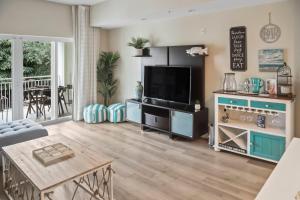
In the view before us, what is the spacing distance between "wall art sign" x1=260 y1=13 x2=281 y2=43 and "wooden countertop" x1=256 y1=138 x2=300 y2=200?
2.47 metres

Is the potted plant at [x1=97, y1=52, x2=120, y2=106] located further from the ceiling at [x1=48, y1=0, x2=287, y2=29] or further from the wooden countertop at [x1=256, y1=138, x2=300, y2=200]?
the wooden countertop at [x1=256, y1=138, x2=300, y2=200]

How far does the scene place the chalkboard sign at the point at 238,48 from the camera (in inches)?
145

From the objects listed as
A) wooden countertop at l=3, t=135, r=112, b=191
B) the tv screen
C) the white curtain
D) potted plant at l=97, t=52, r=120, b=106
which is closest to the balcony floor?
the white curtain

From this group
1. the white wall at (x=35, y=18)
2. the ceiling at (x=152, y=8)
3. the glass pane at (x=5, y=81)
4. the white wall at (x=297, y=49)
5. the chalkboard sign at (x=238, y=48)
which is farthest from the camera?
the glass pane at (x=5, y=81)

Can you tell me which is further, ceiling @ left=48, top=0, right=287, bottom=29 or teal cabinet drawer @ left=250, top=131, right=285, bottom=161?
ceiling @ left=48, top=0, right=287, bottom=29

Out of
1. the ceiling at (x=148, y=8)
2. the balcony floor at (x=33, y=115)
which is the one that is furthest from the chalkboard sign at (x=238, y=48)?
the balcony floor at (x=33, y=115)

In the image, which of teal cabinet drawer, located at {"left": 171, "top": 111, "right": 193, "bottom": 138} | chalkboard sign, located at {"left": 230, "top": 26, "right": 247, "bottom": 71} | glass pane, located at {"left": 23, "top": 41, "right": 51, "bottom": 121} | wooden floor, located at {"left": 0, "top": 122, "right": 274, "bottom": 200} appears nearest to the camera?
wooden floor, located at {"left": 0, "top": 122, "right": 274, "bottom": 200}

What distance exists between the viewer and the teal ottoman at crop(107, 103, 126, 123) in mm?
5285

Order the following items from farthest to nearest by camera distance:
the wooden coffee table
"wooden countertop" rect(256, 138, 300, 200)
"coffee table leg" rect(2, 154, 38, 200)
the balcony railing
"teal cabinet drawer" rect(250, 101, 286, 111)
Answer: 1. the balcony railing
2. "teal cabinet drawer" rect(250, 101, 286, 111)
3. "coffee table leg" rect(2, 154, 38, 200)
4. the wooden coffee table
5. "wooden countertop" rect(256, 138, 300, 200)

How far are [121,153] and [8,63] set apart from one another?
3.01 m

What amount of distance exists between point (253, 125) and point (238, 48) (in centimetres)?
122

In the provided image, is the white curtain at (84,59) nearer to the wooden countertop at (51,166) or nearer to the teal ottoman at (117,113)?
the teal ottoman at (117,113)

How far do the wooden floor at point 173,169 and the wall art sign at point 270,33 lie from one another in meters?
1.76

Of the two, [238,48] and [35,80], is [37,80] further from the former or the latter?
[238,48]
